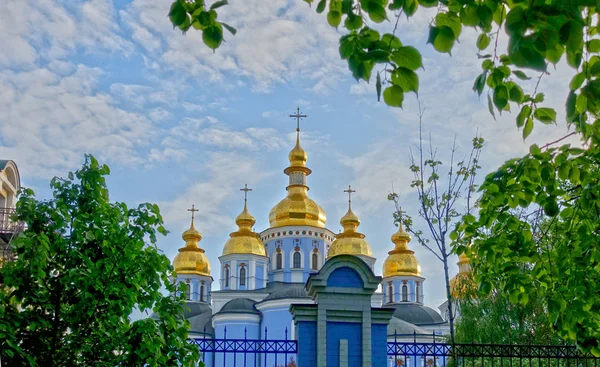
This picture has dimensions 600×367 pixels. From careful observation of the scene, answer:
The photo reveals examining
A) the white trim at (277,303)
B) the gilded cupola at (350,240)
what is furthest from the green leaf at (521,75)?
the gilded cupola at (350,240)

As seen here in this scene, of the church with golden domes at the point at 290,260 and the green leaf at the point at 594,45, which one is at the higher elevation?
the church with golden domes at the point at 290,260

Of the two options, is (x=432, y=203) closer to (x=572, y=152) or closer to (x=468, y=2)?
(x=572, y=152)

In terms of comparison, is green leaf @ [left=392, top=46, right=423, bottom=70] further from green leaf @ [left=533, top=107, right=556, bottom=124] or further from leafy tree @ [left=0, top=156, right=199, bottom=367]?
leafy tree @ [left=0, top=156, right=199, bottom=367]

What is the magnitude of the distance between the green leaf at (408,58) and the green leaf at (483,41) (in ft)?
3.07

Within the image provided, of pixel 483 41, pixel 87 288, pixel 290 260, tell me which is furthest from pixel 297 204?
pixel 483 41

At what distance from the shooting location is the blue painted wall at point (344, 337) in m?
9.87

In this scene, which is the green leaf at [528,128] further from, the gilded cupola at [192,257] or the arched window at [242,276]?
the gilded cupola at [192,257]

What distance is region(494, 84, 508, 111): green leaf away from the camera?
4.05 m

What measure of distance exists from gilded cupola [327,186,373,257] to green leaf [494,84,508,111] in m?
36.9

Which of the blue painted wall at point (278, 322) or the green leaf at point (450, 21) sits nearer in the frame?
the green leaf at point (450, 21)

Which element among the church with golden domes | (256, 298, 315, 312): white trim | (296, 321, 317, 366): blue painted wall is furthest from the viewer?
the church with golden domes

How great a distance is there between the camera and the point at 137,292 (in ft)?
27.7

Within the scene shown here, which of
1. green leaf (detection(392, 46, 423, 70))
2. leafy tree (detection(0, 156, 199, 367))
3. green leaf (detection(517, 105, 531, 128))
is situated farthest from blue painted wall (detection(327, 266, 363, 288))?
green leaf (detection(392, 46, 423, 70))

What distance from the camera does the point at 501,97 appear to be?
417cm
